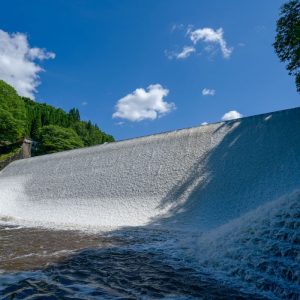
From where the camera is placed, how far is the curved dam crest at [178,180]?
8.35m

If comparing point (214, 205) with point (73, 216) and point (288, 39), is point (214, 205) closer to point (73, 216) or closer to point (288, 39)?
point (73, 216)

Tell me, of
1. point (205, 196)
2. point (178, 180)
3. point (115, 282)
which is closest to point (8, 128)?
point (178, 180)

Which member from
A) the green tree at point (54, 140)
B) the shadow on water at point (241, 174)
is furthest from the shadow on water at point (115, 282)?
the green tree at point (54, 140)

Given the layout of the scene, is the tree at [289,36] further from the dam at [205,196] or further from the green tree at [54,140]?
the green tree at [54,140]

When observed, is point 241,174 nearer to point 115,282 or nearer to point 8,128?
point 115,282

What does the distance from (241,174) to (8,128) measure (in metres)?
21.0

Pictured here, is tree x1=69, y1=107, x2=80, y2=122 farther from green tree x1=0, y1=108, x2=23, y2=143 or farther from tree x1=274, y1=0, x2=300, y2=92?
tree x1=274, y1=0, x2=300, y2=92

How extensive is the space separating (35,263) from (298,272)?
10.6ft

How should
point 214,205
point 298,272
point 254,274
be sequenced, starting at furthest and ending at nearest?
point 214,205 < point 254,274 < point 298,272

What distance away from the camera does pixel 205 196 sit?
8.96 meters

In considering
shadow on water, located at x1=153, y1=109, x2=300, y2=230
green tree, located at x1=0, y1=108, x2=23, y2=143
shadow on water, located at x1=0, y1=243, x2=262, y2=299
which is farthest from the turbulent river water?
green tree, located at x1=0, y1=108, x2=23, y2=143

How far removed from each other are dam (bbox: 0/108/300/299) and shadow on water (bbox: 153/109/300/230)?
28 mm

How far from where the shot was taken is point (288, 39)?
393 inches

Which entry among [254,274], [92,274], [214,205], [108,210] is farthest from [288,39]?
[92,274]
